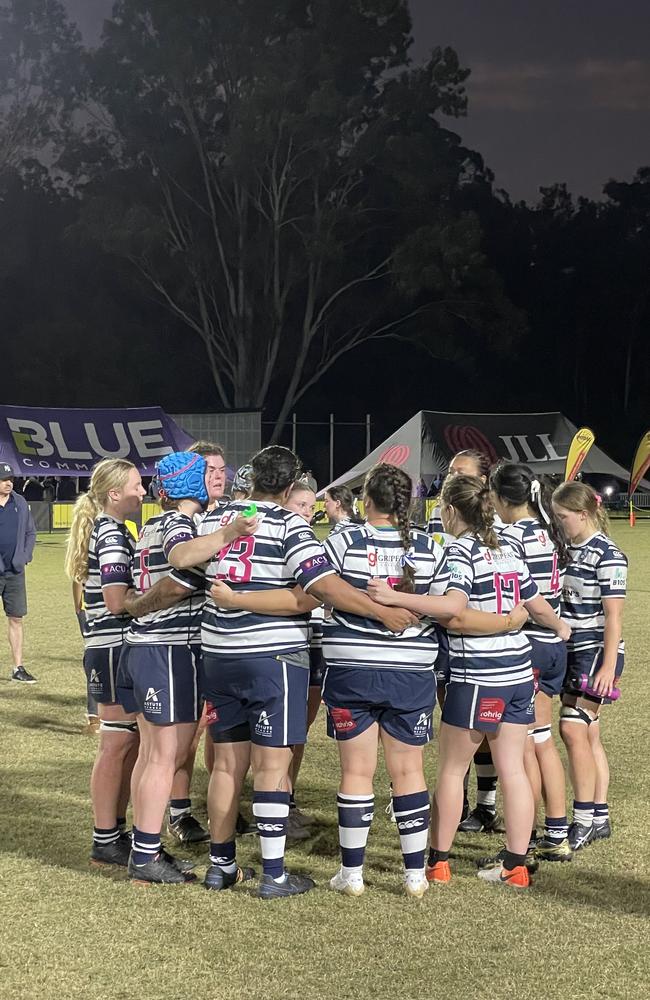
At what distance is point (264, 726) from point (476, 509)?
49.4 inches

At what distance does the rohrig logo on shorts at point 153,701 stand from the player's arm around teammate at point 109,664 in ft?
1.18

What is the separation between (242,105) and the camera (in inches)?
1437

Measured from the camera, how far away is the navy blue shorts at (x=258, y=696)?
4.57 metres

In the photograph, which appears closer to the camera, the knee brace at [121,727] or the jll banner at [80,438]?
the knee brace at [121,727]

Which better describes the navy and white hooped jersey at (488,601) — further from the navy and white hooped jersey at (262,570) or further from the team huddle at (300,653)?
the navy and white hooped jersey at (262,570)

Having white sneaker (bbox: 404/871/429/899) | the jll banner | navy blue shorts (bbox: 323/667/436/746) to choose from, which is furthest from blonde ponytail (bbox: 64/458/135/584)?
the jll banner

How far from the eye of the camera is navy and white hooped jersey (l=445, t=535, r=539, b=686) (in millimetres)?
4727

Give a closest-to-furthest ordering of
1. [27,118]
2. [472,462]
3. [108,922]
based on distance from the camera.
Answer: [108,922] → [472,462] → [27,118]

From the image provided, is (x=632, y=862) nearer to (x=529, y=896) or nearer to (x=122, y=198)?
(x=529, y=896)

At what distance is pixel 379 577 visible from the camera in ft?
15.0

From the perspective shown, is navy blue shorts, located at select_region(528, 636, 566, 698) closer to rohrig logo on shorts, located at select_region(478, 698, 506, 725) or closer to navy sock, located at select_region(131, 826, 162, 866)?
rohrig logo on shorts, located at select_region(478, 698, 506, 725)

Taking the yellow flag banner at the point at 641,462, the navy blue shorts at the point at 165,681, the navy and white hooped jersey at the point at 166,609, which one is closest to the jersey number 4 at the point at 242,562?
the navy and white hooped jersey at the point at 166,609

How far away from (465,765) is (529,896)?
60 centimetres

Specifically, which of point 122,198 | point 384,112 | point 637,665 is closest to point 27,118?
point 122,198
